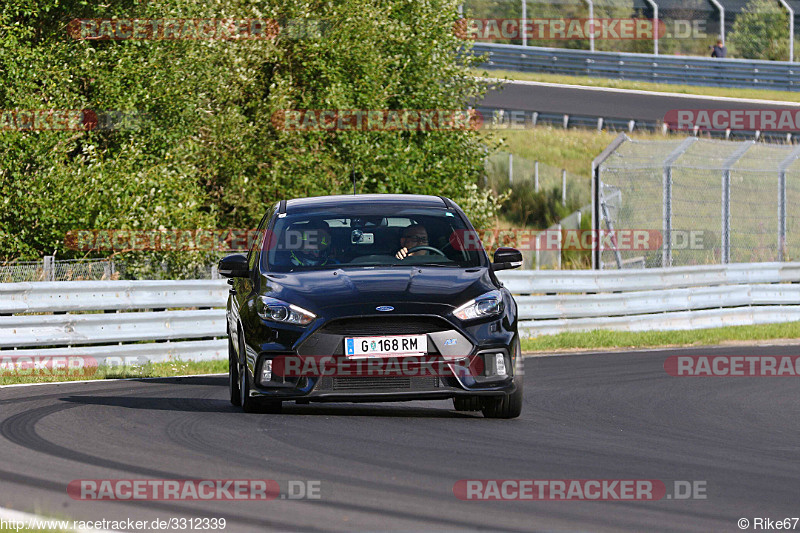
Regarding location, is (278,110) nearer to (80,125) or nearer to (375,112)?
(375,112)

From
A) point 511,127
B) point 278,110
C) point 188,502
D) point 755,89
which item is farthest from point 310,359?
point 755,89

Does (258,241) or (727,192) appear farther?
(727,192)

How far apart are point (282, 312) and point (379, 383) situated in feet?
2.81

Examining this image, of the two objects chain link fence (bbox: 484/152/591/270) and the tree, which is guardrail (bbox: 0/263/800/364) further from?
the tree

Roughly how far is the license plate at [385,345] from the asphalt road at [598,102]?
1183 inches

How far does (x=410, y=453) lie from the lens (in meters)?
7.70

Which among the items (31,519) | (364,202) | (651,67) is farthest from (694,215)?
(31,519)

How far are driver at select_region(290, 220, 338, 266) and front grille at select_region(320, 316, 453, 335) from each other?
3.68 feet

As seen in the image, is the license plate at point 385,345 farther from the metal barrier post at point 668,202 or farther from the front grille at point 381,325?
the metal barrier post at point 668,202

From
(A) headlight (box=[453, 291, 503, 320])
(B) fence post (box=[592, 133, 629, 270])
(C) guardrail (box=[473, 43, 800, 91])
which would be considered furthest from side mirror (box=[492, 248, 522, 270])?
(C) guardrail (box=[473, 43, 800, 91])

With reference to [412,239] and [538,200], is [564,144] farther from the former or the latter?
[412,239]

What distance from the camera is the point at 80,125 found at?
65.5 ft

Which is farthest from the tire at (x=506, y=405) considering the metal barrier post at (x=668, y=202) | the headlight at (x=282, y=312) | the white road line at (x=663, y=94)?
the white road line at (x=663, y=94)

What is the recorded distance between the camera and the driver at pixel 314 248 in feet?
33.1
